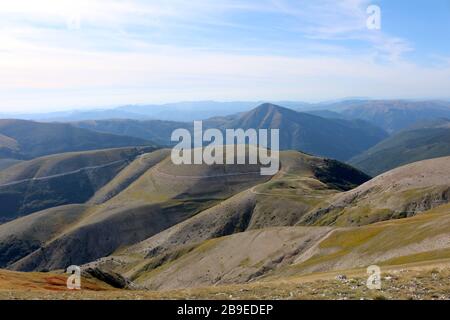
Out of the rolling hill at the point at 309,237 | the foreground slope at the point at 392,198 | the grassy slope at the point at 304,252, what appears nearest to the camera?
the grassy slope at the point at 304,252

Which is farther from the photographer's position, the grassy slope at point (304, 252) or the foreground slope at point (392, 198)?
the foreground slope at point (392, 198)

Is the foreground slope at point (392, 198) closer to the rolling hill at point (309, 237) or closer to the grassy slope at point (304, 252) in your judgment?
the rolling hill at point (309, 237)

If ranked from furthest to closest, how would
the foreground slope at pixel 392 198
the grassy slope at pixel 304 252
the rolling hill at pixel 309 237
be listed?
the foreground slope at pixel 392 198 → the rolling hill at pixel 309 237 → the grassy slope at pixel 304 252

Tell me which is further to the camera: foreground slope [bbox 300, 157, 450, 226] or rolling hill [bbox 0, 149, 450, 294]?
foreground slope [bbox 300, 157, 450, 226]

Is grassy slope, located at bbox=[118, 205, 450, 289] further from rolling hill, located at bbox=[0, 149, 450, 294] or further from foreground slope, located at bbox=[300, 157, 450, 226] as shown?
foreground slope, located at bbox=[300, 157, 450, 226]

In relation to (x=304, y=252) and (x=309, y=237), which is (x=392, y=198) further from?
(x=304, y=252)

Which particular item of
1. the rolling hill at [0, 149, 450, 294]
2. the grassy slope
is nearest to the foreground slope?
the rolling hill at [0, 149, 450, 294]

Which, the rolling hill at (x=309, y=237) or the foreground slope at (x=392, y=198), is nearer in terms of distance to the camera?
the rolling hill at (x=309, y=237)

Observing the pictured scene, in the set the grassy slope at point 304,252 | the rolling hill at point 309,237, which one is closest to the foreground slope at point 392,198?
the rolling hill at point 309,237

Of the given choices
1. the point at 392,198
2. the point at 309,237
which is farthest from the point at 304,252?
the point at 392,198
